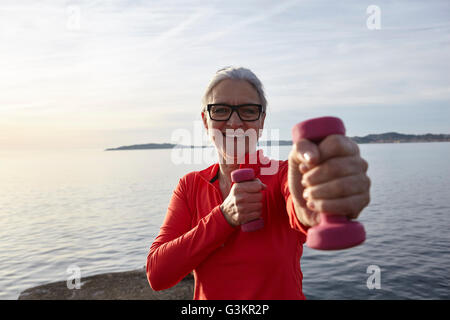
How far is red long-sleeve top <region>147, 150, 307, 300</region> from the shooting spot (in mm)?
2613

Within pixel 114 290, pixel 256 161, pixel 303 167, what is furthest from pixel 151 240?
pixel 303 167

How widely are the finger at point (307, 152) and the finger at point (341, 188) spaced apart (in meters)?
0.12

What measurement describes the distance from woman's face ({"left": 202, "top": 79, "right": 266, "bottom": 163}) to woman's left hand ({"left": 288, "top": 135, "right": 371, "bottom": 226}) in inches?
46.6

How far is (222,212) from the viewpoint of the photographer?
2607 millimetres

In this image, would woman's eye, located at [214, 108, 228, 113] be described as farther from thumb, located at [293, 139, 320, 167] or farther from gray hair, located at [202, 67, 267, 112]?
thumb, located at [293, 139, 320, 167]

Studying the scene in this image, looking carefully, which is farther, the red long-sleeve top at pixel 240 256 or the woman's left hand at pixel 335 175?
the red long-sleeve top at pixel 240 256

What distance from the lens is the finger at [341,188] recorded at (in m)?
1.65

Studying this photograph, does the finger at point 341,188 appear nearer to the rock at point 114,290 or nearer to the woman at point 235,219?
the woman at point 235,219

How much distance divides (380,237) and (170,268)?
30.0m

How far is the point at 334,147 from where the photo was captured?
165 cm

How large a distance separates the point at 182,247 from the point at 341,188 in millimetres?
1453

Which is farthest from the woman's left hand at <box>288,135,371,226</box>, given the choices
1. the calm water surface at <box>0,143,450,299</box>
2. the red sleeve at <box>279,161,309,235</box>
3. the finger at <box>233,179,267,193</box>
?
the calm water surface at <box>0,143,450,299</box>

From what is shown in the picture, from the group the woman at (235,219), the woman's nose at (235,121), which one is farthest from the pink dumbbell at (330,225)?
the woman's nose at (235,121)
